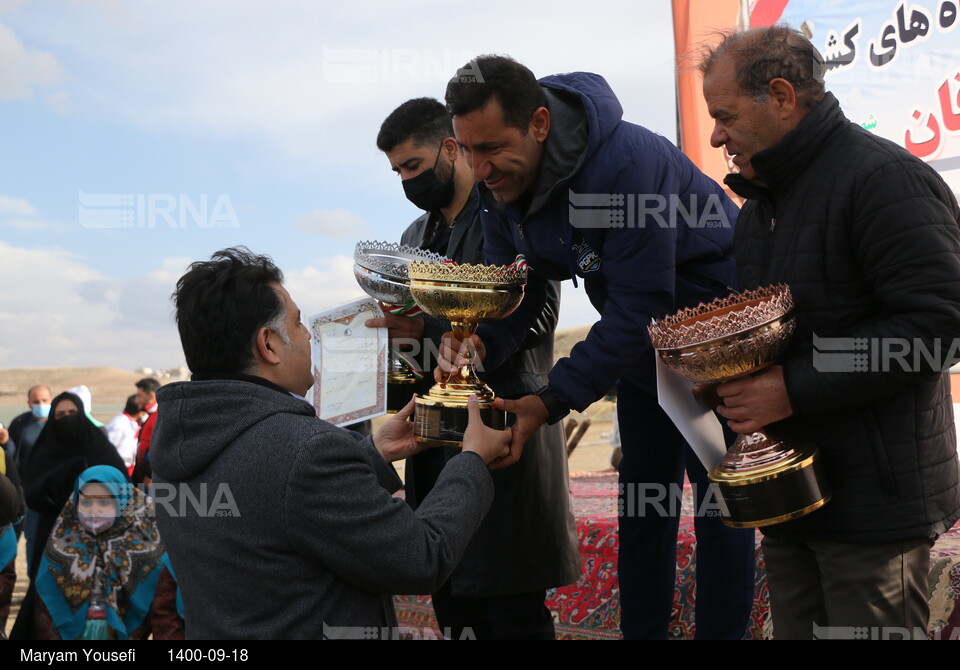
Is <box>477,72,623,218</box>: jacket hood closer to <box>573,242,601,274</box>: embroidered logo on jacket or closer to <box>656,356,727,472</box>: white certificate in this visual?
<box>573,242,601,274</box>: embroidered logo on jacket

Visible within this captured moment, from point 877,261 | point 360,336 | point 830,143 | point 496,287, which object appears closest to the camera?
point 877,261

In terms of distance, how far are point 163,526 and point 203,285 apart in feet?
1.71

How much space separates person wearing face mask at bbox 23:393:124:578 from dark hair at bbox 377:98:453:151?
118 inches

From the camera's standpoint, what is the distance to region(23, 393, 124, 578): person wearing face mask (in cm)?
480

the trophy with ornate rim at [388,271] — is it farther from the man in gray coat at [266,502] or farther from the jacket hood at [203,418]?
the jacket hood at [203,418]

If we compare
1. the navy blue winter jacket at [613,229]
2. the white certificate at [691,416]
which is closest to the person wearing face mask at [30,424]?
the navy blue winter jacket at [613,229]

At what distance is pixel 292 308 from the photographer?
1.96m

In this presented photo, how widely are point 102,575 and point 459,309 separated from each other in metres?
2.87

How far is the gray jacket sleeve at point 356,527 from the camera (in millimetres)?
1713

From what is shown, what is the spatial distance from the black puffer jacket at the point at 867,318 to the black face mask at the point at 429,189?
128cm

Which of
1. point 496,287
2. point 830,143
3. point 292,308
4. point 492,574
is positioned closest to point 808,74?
point 830,143

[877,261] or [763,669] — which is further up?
[877,261]

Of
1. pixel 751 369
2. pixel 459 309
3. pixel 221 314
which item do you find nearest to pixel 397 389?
pixel 459 309

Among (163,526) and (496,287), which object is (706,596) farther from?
(163,526)
